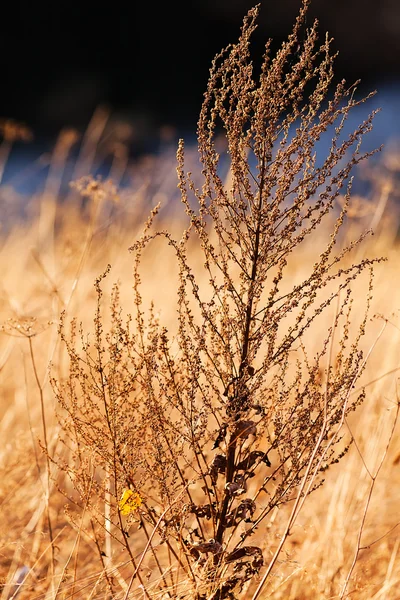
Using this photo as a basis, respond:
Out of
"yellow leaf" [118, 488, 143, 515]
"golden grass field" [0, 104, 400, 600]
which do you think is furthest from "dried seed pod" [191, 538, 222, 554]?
"golden grass field" [0, 104, 400, 600]

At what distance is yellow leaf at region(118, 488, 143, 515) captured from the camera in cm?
149

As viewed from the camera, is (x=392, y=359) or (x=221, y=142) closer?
(x=392, y=359)

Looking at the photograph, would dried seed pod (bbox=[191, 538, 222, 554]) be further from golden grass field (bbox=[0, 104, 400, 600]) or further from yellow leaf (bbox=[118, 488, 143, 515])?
golden grass field (bbox=[0, 104, 400, 600])

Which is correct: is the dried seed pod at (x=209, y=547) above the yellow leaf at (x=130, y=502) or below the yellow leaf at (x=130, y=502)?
below

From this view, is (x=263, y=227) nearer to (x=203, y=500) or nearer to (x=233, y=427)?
(x=233, y=427)

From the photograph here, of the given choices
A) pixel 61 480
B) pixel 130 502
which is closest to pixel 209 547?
pixel 130 502

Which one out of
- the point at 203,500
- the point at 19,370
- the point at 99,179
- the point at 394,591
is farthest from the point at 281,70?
the point at 19,370

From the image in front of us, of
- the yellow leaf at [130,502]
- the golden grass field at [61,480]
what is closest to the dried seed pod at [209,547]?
the yellow leaf at [130,502]

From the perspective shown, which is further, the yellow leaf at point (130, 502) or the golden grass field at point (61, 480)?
the golden grass field at point (61, 480)

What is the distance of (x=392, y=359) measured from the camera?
3.19 meters

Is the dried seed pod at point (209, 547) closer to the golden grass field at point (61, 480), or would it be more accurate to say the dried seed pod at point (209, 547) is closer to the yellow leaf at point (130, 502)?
the yellow leaf at point (130, 502)

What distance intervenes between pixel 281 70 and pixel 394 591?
2043mm

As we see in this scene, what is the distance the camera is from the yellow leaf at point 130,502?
4.89 ft

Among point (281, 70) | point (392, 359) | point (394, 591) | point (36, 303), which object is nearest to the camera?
point (281, 70)
